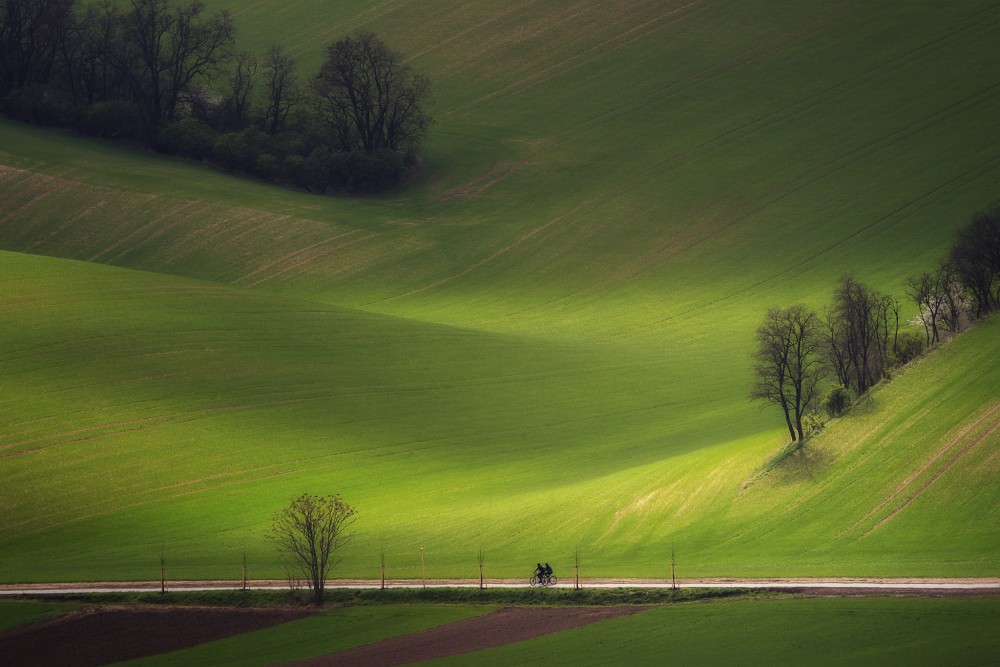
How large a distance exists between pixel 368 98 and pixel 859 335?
59.8 meters

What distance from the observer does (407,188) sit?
110375 millimetres

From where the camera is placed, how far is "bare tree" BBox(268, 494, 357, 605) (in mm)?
47031

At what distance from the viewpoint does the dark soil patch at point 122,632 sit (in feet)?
137

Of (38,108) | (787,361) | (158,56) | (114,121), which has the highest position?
(158,56)

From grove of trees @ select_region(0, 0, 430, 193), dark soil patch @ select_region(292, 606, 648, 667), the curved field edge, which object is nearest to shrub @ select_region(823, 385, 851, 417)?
the curved field edge

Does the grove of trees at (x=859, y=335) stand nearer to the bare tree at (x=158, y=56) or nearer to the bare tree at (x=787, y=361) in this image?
the bare tree at (x=787, y=361)

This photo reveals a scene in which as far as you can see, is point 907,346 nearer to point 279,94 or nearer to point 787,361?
point 787,361

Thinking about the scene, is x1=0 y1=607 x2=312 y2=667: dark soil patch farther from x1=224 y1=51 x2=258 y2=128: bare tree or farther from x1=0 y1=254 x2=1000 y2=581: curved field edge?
x1=224 y1=51 x2=258 y2=128: bare tree

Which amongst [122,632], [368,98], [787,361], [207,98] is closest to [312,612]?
[122,632]

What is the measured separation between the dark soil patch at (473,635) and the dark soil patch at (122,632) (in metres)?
4.79

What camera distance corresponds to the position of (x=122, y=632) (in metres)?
43.7

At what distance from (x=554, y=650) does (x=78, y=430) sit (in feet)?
96.1

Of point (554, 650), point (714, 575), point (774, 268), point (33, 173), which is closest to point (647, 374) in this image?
point (774, 268)

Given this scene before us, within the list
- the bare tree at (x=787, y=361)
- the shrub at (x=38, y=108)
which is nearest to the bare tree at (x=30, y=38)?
the shrub at (x=38, y=108)
